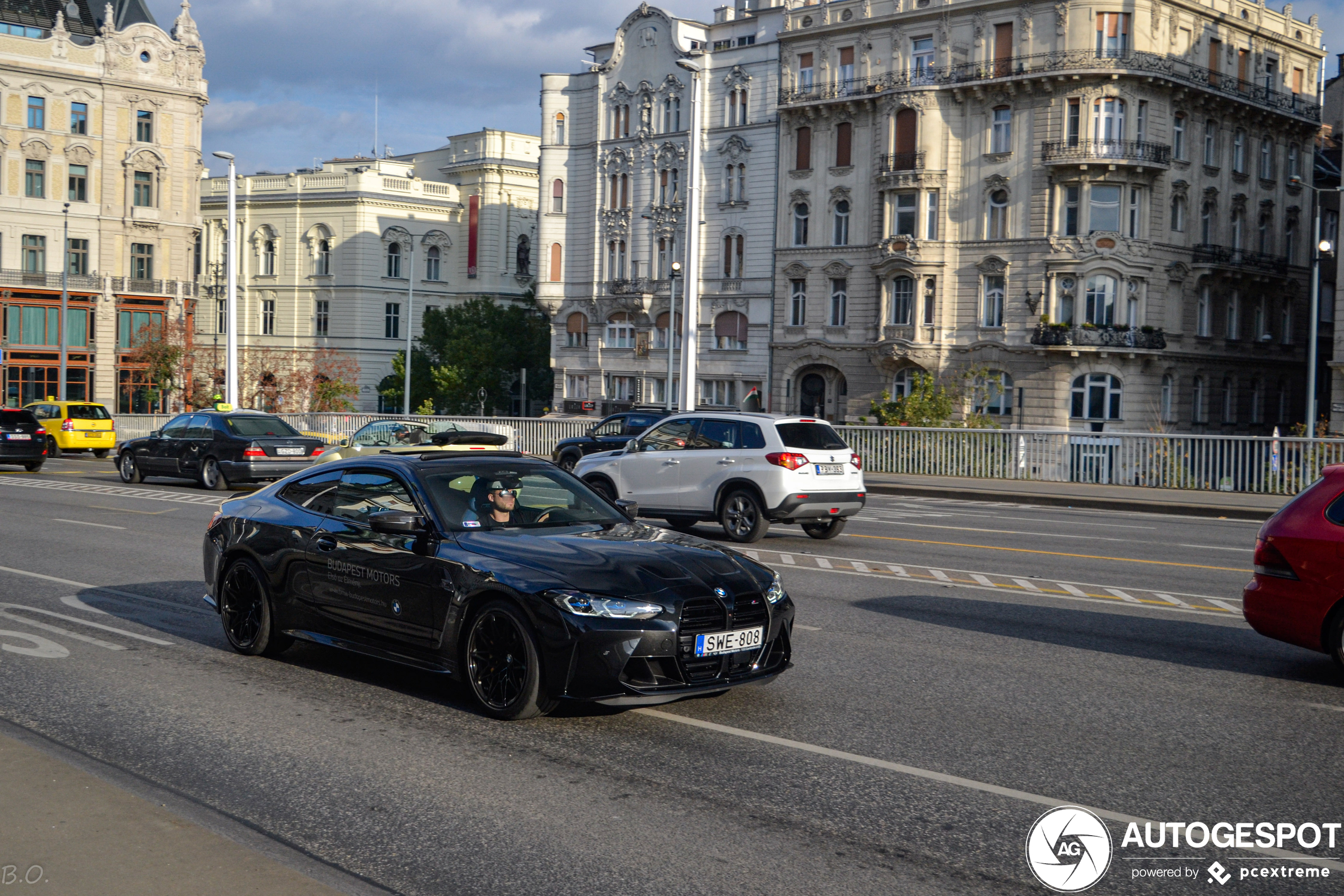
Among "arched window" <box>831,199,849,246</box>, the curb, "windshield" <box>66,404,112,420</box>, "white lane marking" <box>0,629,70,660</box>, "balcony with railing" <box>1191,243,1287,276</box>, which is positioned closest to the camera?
"white lane marking" <box>0,629,70,660</box>

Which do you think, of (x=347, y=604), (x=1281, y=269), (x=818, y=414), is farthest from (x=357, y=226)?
(x=347, y=604)

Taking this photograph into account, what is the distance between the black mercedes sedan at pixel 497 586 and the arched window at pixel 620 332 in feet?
187

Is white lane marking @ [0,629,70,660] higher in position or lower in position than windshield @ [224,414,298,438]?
lower

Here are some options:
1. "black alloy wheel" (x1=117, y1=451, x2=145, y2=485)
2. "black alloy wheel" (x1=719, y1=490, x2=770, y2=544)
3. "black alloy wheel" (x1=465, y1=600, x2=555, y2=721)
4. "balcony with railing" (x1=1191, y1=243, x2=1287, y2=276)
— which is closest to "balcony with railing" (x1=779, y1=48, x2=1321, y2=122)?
"balcony with railing" (x1=1191, y1=243, x2=1287, y2=276)

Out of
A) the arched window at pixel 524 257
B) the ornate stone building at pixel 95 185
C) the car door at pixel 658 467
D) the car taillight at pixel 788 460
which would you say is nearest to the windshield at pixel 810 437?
the car taillight at pixel 788 460

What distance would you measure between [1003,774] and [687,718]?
6.28 feet

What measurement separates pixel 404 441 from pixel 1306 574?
1811cm

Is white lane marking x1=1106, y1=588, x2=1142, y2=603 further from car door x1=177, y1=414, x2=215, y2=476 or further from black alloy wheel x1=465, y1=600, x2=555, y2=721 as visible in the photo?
car door x1=177, y1=414, x2=215, y2=476

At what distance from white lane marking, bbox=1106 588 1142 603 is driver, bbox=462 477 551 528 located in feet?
21.8

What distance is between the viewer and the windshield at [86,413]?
42906 millimetres

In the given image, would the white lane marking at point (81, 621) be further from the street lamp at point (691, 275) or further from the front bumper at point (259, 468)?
the street lamp at point (691, 275)

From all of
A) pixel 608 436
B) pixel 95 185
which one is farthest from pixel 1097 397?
pixel 95 185

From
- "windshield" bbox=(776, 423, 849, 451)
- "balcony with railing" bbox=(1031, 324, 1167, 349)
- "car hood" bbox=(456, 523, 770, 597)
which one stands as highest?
"balcony with railing" bbox=(1031, 324, 1167, 349)

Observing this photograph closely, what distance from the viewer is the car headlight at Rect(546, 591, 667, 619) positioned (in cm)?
691
